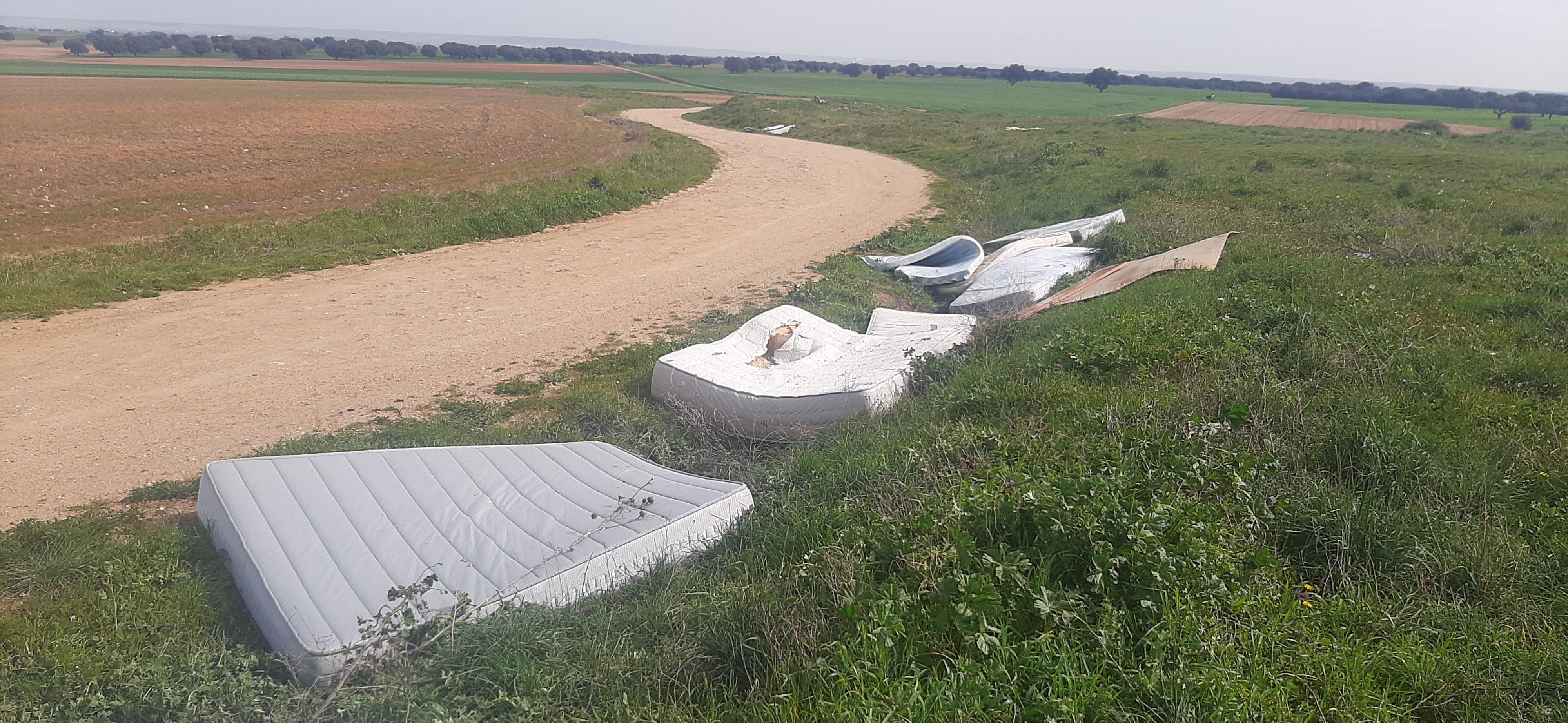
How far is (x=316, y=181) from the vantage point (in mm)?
15922

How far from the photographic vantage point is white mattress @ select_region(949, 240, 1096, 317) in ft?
27.2

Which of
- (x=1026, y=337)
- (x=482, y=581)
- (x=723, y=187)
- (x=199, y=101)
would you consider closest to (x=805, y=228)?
(x=723, y=187)

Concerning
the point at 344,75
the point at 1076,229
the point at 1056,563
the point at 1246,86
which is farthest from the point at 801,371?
the point at 1246,86

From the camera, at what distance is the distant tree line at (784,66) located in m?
71.2

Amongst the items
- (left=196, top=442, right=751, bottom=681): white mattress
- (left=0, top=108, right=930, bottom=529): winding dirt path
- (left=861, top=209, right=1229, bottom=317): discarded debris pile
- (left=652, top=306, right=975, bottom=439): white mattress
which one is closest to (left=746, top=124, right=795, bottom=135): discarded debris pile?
(left=0, top=108, right=930, bottom=529): winding dirt path

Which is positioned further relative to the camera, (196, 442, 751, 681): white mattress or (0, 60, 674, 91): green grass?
(0, 60, 674, 91): green grass

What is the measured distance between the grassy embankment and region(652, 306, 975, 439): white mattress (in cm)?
22

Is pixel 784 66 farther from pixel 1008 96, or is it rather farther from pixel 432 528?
pixel 432 528

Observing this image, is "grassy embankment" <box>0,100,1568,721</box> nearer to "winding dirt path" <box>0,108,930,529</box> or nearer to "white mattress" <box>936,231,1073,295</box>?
"winding dirt path" <box>0,108,930,529</box>

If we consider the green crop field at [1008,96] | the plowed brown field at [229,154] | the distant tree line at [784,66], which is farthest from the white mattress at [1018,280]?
the distant tree line at [784,66]

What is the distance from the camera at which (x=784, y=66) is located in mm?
123938

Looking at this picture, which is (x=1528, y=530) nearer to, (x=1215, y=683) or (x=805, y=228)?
(x=1215, y=683)

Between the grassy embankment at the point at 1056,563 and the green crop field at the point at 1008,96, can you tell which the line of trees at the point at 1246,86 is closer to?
A: the green crop field at the point at 1008,96

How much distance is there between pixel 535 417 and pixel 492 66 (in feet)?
293
